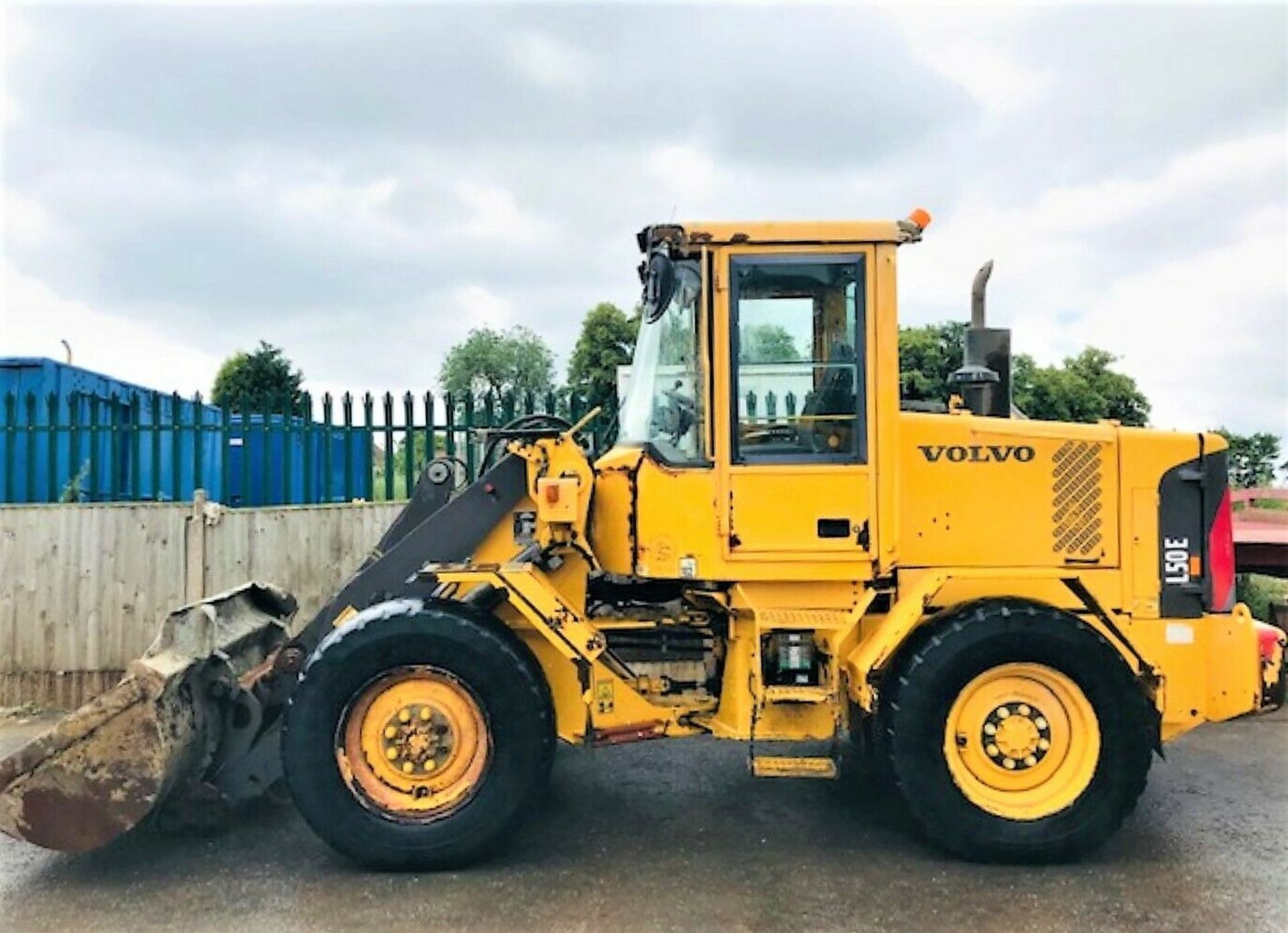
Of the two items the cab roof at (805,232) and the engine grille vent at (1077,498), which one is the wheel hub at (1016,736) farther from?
the cab roof at (805,232)

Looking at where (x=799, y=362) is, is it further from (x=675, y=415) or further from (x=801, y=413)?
(x=675, y=415)

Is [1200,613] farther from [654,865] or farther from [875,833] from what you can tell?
[654,865]

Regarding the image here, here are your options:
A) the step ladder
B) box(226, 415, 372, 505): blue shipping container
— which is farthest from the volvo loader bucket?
box(226, 415, 372, 505): blue shipping container

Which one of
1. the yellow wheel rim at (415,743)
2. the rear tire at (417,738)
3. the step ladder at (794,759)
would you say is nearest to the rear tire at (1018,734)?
the step ladder at (794,759)

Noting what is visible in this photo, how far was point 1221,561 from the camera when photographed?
498 centimetres

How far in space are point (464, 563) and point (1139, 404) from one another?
17.4 m

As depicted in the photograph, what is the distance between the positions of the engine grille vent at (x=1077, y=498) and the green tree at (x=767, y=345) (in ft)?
4.33

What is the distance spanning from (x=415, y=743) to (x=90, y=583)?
174 inches

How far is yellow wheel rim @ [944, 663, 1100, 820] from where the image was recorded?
470 cm

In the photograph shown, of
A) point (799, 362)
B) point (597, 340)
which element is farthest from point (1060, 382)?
point (799, 362)

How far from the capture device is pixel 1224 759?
6.57 meters

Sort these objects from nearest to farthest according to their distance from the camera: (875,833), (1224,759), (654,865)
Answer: (654,865) → (875,833) → (1224,759)

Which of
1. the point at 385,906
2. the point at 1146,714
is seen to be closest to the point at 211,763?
the point at 385,906

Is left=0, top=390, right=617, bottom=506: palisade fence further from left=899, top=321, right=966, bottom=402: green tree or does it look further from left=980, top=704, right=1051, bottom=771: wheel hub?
left=899, top=321, right=966, bottom=402: green tree
